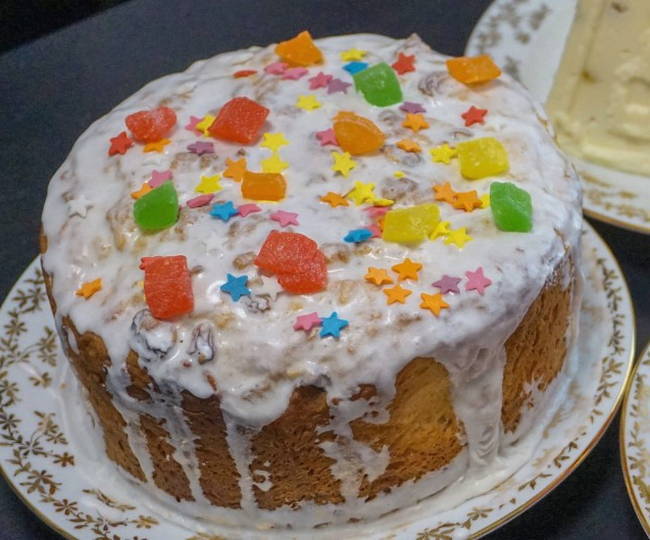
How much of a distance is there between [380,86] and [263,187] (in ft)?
1.13

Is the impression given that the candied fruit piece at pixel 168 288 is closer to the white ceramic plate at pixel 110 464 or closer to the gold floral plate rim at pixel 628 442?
the white ceramic plate at pixel 110 464

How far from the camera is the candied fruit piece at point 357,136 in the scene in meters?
1.66

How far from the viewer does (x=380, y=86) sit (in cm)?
177

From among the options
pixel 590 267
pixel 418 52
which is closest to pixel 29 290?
pixel 418 52

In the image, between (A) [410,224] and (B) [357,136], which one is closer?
(A) [410,224]

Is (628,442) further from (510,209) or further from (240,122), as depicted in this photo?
(240,122)

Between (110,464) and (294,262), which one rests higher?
(294,262)

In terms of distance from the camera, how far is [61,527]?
5.14 ft

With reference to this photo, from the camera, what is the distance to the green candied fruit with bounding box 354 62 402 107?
176cm

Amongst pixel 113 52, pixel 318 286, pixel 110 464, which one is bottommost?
pixel 110 464

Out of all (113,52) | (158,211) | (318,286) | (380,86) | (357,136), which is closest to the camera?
(318,286)

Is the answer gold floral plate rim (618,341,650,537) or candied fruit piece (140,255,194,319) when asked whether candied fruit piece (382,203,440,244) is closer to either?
candied fruit piece (140,255,194,319)

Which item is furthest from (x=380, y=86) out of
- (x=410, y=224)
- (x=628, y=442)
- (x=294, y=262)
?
(x=628, y=442)

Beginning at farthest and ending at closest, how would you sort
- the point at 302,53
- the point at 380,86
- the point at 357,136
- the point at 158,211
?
the point at 302,53, the point at 380,86, the point at 357,136, the point at 158,211
